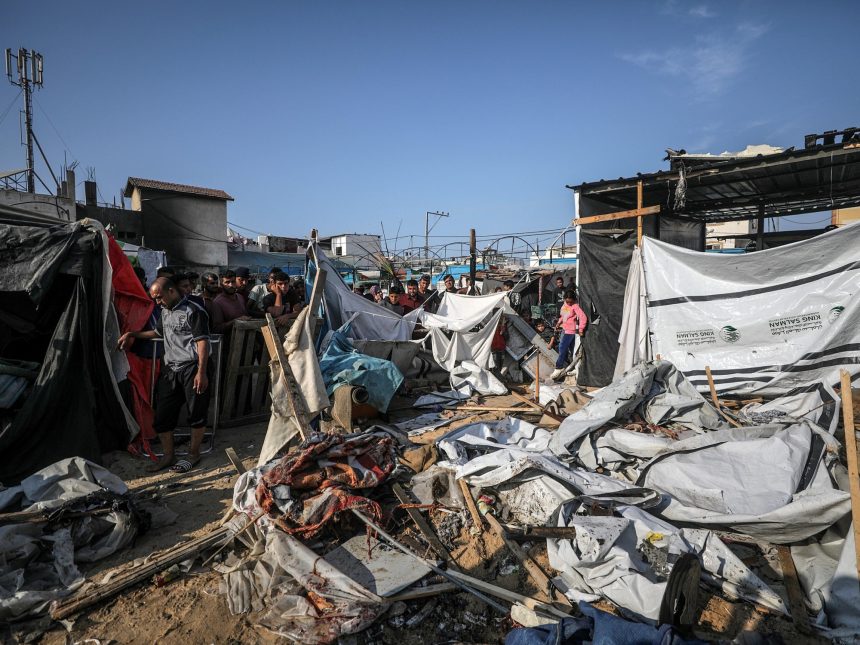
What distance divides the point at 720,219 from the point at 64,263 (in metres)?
12.3

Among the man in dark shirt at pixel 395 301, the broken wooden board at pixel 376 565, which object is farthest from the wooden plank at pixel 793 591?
the man in dark shirt at pixel 395 301

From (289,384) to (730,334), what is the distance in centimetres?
516

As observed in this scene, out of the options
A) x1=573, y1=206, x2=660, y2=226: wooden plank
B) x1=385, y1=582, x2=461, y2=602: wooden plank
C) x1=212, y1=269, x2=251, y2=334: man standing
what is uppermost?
Answer: x1=573, y1=206, x2=660, y2=226: wooden plank

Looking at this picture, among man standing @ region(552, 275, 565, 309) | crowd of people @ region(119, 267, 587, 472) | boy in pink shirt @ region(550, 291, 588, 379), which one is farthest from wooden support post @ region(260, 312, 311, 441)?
man standing @ region(552, 275, 565, 309)

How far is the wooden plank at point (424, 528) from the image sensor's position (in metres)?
2.91

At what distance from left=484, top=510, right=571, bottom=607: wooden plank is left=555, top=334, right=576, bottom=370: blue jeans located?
16.9 ft

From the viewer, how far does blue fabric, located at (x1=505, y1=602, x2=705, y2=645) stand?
1.79 metres

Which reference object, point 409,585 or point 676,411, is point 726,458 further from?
point 409,585

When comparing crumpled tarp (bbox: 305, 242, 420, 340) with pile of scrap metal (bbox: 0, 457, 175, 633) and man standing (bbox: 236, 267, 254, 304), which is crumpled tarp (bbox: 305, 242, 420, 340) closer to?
man standing (bbox: 236, 267, 254, 304)

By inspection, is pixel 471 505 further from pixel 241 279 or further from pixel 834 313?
pixel 834 313

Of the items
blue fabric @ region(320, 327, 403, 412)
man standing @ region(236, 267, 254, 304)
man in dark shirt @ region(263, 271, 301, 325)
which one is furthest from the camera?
man standing @ region(236, 267, 254, 304)

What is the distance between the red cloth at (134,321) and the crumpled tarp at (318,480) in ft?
6.76

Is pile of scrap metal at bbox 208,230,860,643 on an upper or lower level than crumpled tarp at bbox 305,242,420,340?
lower

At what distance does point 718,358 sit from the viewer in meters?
5.65
